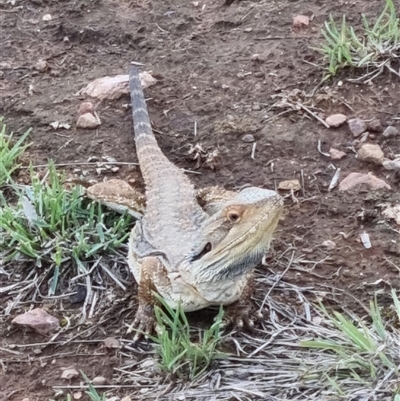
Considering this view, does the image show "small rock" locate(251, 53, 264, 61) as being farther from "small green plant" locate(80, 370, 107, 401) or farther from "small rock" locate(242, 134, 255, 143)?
"small green plant" locate(80, 370, 107, 401)

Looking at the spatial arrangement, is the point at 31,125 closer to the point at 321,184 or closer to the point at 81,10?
the point at 81,10

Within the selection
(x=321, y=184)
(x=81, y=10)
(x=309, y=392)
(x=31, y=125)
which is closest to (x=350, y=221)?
(x=321, y=184)

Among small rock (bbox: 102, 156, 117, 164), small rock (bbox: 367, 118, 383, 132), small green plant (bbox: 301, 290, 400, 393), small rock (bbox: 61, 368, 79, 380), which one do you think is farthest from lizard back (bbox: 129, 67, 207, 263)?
small rock (bbox: 367, 118, 383, 132)

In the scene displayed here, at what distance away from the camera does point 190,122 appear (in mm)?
4367

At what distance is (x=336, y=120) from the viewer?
4191 mm

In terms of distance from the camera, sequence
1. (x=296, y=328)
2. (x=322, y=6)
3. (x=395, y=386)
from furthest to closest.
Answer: (x=322, y=6), (x=296, y=328), (x=395, y=386)

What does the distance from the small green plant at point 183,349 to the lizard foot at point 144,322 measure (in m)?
0.13

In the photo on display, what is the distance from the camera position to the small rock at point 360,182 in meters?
3.78

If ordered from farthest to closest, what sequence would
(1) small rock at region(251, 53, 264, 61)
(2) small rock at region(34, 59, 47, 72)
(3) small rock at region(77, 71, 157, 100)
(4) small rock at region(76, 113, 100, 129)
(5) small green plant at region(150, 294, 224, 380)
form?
(2) small rock at region(34, 59, 47, 72), (1) small rock at region(251, 53, 264, 61), (3) small rock at region(77, 71, 157, 100), (4) small rock at region(76, 113, 100, 129), (5) small green plant at region(150, 294, 224, 380)

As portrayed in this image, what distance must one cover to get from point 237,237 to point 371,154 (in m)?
1.19

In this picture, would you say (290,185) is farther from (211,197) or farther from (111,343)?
(111,343)

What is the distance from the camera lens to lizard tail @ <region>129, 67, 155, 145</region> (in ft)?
13.5

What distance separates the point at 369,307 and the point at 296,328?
29 centimetres

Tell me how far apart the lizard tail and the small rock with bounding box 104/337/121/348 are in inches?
46.5
